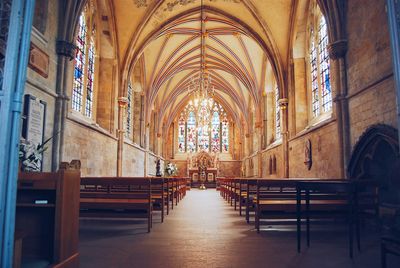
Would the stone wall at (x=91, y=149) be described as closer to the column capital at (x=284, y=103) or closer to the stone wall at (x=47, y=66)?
the stone wall at (x=47, y=66)

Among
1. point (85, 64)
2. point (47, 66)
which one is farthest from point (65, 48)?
point (85, 64)

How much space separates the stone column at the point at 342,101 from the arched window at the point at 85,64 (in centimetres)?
772

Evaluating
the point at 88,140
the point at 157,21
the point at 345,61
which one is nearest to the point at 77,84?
the point at 88,140

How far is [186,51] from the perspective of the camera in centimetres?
1942

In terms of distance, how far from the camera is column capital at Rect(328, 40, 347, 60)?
25.7ft

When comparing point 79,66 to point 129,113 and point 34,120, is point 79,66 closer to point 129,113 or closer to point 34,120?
point 34,120

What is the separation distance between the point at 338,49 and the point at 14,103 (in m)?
7.73

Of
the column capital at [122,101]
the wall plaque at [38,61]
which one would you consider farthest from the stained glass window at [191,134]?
the wall plaque at [38,61]

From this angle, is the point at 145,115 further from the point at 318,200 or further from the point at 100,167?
the point at 318,200

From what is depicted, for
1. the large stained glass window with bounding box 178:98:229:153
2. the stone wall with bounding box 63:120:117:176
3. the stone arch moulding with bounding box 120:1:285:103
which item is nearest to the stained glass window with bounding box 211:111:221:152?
the large stained glass window with bounding box 178:98:229:153

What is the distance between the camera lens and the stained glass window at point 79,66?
34.7 feet

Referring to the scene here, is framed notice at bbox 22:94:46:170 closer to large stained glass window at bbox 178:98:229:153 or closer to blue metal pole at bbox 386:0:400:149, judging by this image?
blue metal pole at bbox 386:0:400:149

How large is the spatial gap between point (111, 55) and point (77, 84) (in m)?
3.23

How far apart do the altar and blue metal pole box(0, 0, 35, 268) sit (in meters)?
23.9
